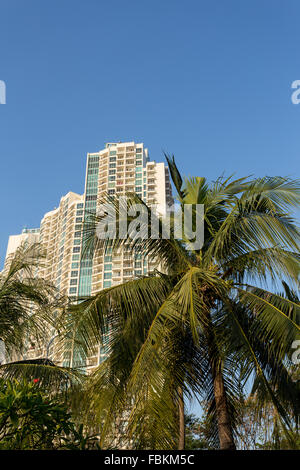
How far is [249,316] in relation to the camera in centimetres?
808

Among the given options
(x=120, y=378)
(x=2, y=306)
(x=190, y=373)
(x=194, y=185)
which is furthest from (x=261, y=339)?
(x=2, y=306)

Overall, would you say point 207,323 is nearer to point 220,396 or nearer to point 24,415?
point 220,396

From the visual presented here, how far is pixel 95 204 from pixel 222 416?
80.4m

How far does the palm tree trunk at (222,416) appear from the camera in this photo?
706 cm

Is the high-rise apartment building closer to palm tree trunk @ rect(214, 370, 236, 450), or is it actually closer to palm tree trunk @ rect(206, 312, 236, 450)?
palm tree trunk @ rect(206, 312, 236, 450)

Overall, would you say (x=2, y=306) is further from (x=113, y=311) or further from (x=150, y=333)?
(x=150, y=333)

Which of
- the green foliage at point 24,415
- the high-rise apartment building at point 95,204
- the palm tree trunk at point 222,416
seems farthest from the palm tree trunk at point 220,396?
the high-rise apartment building at point 95,204

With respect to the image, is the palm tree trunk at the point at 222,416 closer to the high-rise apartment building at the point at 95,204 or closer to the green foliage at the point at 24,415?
the green foliage at the point at 24,415

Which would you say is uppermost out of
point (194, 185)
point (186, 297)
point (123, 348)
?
point (194, 185)

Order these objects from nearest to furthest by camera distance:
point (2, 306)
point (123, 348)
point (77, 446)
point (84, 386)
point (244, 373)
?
point (77, 446) → point (244, 373) → point (123, 348) → point (84, 386) → point (2, 306)

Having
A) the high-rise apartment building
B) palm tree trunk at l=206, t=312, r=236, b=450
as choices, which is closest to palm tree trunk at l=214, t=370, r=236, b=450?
palm tree trunk at l=206, t=312, r=236, b=450

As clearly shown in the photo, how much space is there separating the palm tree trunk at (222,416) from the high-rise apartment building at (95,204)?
72.6 meters

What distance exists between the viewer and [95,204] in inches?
3403

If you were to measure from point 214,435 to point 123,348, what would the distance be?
2.87m
